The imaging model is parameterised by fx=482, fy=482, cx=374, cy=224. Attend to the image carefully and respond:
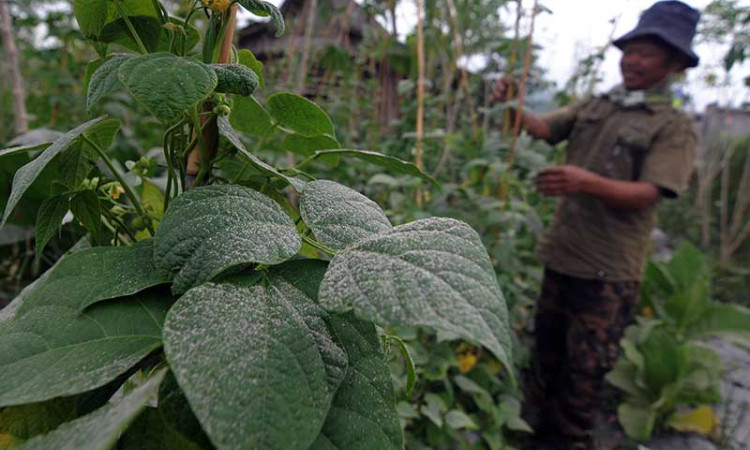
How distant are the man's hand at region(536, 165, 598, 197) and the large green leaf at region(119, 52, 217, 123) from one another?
1736 millimetres

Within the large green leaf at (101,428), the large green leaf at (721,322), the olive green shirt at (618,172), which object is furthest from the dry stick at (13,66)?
the large green leaf at (721,322)

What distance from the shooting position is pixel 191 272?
0.99ft

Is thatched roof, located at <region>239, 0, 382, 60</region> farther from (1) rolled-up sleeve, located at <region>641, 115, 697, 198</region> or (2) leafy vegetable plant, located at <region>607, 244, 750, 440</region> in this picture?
(2) leafy vegetable plant, located at <region>607, 244, 750, 440</region>

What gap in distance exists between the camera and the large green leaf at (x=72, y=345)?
10.4 inches

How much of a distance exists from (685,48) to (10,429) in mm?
2335

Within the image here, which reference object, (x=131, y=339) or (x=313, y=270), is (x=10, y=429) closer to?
(x=131, y=339)

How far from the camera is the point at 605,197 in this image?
190cm

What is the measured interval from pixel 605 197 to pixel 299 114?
5.65 ft

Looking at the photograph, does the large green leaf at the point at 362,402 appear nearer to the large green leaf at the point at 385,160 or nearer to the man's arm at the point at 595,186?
the large green leaf at the point at 385,160

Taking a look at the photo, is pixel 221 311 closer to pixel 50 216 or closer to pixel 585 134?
pixel 50 216

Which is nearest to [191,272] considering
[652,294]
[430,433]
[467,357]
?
[430,433]

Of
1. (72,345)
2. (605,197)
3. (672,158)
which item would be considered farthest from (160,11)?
(672,158)

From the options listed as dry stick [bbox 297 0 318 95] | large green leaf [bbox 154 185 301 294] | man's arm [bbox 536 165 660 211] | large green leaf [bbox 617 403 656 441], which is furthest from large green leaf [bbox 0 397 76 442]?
large green leaf [bbox 617 403 656 441]

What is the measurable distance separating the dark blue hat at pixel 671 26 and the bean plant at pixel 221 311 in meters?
2.01
